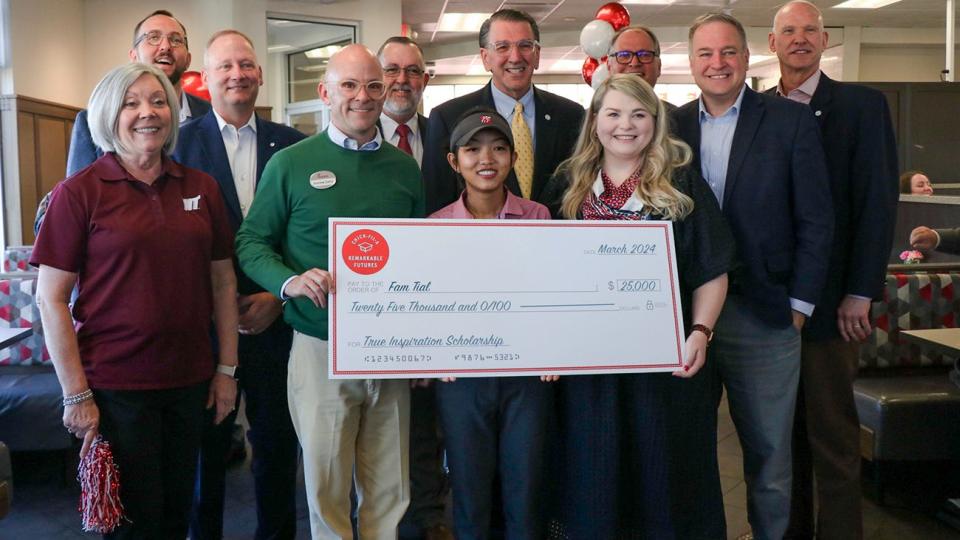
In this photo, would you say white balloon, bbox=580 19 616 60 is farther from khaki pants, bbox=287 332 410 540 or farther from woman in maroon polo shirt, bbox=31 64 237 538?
woman in maroon polo shirt, bbox=31 64 237 538

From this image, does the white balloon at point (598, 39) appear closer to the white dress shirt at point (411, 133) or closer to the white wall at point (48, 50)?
the white dress shirt at point (411, 133)

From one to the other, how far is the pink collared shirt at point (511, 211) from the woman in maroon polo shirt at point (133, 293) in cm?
65

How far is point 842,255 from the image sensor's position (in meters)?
2.54

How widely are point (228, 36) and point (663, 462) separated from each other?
1.90 m

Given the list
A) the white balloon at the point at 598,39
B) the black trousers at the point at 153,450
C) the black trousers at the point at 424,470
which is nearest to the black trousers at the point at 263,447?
the black trousers at the point at 153,450

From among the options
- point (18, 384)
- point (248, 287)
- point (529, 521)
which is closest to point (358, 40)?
point (18, 384)

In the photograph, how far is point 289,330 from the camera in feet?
8.25

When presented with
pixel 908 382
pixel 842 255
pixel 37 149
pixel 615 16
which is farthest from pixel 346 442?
pixel 37 149

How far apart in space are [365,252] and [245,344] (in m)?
0.68

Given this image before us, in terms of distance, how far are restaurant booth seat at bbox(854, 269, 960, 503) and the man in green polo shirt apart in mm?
2233

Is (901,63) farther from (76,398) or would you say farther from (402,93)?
(76,398)

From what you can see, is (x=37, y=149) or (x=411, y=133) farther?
(x=37, y=149)

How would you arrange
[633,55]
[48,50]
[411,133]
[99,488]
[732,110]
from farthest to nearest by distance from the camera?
[48,50] < [411,133] < [633,55] < [732,110] < [99,488]

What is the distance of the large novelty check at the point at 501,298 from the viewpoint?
2.03m
